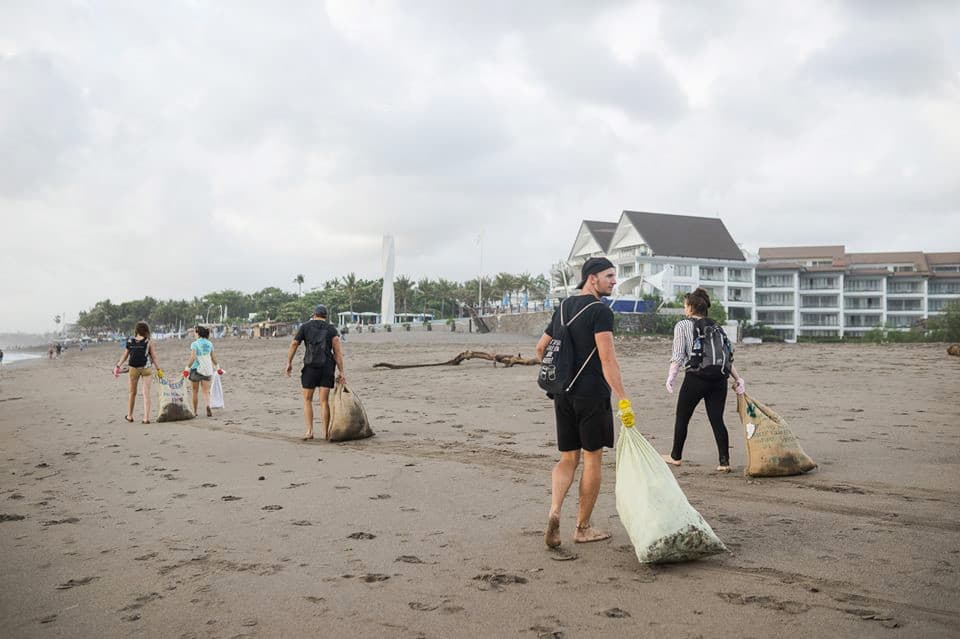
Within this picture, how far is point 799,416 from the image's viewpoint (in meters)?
9.10

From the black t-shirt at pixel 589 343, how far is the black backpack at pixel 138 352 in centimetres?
921

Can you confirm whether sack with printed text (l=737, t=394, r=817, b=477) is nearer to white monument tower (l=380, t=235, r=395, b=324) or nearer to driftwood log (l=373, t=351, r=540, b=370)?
driftwood log (l=373, t=351, r=540, b=370)

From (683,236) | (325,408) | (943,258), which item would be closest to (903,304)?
(943,258)

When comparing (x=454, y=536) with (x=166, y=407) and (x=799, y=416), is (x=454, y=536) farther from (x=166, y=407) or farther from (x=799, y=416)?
(x=166, y=407)

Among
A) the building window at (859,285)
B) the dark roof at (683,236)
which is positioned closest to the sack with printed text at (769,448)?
the dark roof at (683,236)


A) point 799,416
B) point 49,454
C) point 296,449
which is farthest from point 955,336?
point 49,454

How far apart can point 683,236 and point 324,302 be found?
2268 inches

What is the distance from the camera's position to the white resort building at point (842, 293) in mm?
59156

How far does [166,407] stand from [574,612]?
968 centimetres

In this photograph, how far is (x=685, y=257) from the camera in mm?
54750

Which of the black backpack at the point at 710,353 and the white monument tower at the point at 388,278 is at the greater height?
the white monument tower at the point at 388,278

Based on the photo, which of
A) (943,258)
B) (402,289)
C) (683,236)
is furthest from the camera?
(402,289)

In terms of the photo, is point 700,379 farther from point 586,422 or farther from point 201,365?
point 201,365

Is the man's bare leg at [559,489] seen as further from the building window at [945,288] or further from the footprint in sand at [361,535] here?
the building window at [945,288]
